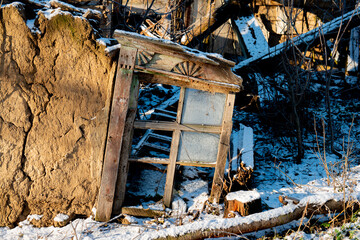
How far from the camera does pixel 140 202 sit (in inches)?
145

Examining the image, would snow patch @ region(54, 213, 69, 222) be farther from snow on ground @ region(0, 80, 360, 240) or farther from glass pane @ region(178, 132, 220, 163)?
glass pane @ region(178, 132, 220, 163)

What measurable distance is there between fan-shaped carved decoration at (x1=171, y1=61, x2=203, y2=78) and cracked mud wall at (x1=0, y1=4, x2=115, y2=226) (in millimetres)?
707

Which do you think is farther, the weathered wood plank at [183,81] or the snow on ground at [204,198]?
the weathered wood plank at [183,81]

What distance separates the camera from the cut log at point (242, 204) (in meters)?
3.30

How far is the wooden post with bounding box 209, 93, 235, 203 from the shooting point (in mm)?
3646

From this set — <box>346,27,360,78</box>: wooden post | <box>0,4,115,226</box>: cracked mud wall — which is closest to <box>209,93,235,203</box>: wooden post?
<box>0,4,115,226</box>: cracked mud wall

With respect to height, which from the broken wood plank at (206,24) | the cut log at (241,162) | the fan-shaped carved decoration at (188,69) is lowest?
the cut log at (241,162)

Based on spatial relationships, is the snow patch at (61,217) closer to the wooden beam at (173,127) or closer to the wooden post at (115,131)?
the wooden post at (115,131)

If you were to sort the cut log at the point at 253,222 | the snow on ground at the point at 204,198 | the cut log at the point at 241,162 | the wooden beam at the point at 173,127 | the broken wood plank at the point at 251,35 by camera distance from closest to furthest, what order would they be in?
the cut log at the point at 253,222, the snow on ground at the point at 204,198, the wooden beam at the point at 173,127, the cut log at the point at 241,162, the broken wood plank at the point at 251,35

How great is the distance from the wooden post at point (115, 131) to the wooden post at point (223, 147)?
120 cm

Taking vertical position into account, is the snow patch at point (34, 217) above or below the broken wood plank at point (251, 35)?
below

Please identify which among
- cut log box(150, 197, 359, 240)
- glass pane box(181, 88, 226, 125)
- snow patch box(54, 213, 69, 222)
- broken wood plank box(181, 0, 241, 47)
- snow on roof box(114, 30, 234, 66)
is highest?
broken wood plank box(181, 0, 241, 47)

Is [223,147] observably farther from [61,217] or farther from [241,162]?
[61,217]

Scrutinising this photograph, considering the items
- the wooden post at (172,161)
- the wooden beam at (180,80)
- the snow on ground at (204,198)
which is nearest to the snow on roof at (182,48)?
the wooden beam at (180,80)
